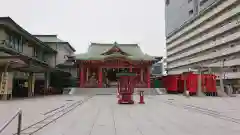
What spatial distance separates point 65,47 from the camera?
153 feet

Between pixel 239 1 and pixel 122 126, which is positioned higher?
pixel 239 1

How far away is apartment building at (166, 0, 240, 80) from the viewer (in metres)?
49.8

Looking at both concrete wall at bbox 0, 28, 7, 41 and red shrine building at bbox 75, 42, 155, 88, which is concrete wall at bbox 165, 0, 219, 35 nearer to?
red shrine building at bbox 75, 42, 155, 88

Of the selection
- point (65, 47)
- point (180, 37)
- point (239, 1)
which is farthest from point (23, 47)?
point (180, 37)

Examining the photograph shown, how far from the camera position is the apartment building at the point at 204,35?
49.8 metres

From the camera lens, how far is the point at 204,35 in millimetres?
63094

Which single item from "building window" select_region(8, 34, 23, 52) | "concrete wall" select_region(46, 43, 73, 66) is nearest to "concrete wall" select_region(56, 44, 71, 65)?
"concrete wall" select_region(46, 43, 73, 66)

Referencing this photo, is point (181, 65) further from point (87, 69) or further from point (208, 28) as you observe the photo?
point (87, 69)

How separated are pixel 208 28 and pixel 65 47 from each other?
118ft

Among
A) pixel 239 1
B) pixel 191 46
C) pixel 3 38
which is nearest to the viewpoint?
pixel 3 38

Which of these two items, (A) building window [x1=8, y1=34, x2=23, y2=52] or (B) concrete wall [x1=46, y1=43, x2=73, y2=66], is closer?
(A) building window [x1=8, y1=34, x2=23, y2=52]

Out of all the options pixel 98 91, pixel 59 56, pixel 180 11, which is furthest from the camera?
pixel 180 11

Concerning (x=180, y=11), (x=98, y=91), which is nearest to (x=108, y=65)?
(x=98, y=91)

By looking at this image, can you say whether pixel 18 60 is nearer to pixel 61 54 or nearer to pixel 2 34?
pixel 2 34
